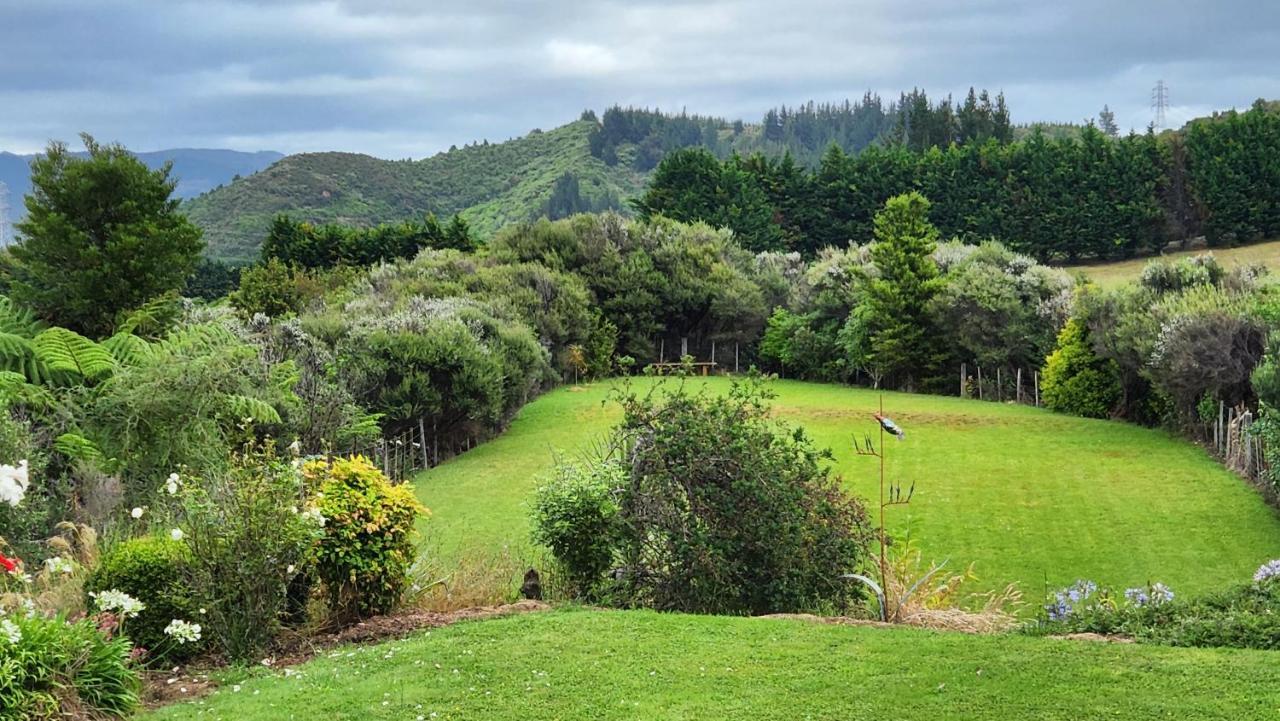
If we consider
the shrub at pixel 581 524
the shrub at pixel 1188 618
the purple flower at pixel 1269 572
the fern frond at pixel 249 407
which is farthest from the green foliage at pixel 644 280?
the shrub at pixel 1188 618

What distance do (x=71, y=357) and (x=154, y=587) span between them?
628 cm

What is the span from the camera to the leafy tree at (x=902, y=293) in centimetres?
3400

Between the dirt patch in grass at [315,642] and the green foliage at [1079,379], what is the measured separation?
2140 centimetres

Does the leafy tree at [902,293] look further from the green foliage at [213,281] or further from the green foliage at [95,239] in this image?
the green foliage at [213,281]

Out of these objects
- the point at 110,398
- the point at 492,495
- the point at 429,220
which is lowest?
the point at 492,495

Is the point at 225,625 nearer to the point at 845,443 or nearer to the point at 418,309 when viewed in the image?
the point at 845,443

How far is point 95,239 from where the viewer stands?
2402cm

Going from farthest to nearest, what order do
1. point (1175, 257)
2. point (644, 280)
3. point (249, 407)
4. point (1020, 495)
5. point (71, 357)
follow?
point (1175, 257) → point (644, 280) → point (1020, 495) → point (249, 407) → point (71, 357)

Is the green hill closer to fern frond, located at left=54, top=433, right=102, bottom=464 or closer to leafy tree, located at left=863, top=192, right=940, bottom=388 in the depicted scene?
leafy tree, located at left=863, top=192, right=940, bottom=388

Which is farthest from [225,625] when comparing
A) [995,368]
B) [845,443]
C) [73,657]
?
[995,368]

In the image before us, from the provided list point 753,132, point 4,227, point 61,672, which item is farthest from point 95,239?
point 753,132

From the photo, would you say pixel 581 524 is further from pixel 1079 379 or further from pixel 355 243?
pixel 355 243

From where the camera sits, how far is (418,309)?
2761 centimetres

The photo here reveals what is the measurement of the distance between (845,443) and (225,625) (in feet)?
58.4
